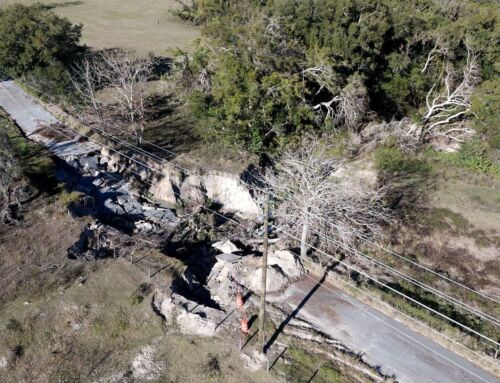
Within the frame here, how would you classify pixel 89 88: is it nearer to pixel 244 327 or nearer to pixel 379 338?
pixel 244 327

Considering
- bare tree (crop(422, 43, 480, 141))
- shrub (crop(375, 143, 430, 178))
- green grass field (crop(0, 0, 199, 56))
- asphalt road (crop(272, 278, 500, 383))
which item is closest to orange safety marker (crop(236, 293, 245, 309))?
asphalt road (crop(272, 278, 500, 383))

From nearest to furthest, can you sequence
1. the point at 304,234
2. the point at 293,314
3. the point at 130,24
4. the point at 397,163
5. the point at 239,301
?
the point at 293,314
the point at 239,301
the point at 304,234
the point at 397,163
the point at 130,24

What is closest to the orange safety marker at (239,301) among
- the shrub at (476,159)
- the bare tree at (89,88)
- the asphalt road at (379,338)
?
the asphalt road at (379,338)

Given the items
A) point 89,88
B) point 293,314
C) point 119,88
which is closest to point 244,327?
point 293,314

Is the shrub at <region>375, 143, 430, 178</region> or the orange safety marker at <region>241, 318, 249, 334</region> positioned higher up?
the shrub at <region>375, 143, 430, 178</region>

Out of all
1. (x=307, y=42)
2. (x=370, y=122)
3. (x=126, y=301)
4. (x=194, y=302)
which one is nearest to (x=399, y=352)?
(x=194, y=302)

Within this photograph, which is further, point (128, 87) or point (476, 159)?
point (128, 87)

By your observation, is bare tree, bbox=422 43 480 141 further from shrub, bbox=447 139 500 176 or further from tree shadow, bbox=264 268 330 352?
tree shadow, bbox=264 268 330 352
